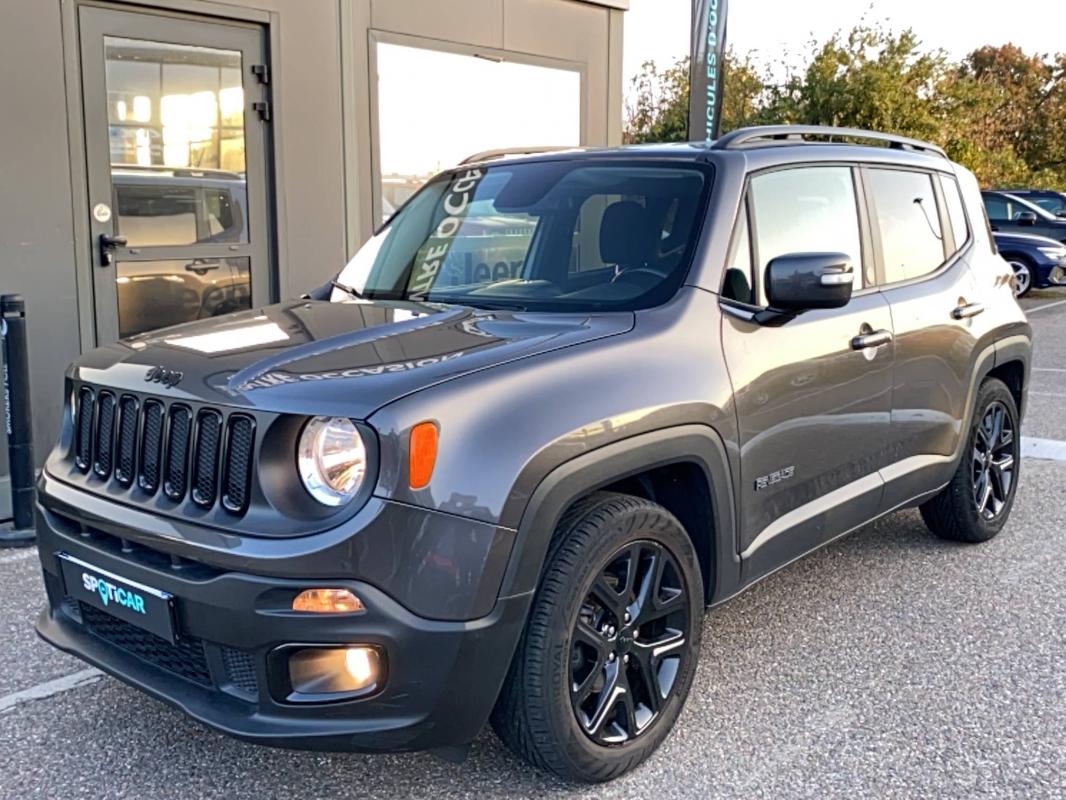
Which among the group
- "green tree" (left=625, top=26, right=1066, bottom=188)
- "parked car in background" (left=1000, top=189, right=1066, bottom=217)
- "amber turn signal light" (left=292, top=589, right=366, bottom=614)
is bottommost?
"amber turn signal light" (left=292, top=589, right=366, bottom=614)

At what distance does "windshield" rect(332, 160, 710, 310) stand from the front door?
8.65 ft

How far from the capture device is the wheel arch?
8.73 ft

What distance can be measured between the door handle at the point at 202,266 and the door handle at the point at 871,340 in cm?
443

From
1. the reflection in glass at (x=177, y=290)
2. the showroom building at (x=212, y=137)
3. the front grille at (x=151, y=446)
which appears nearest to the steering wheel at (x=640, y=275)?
the front grille at (x=151, y=446)

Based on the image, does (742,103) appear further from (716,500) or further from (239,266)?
(716,500)

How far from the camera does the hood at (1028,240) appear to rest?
56.5 ft

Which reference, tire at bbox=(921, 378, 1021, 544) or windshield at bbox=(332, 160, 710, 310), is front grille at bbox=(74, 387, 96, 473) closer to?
windshield at bbox=(332, 160, 710, 310)

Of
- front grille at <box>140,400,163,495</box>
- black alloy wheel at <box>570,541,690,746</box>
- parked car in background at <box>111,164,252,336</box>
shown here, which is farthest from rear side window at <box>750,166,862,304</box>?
parked car in background at <box>111,164,252,336</box>

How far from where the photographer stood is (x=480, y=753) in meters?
3.20

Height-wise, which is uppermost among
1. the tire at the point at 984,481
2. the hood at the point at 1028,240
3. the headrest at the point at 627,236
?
the headrest at the point at 627,236

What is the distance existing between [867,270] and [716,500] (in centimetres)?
139

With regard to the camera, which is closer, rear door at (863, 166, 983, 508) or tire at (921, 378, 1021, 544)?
rear door at (863, 166, 983, 508)

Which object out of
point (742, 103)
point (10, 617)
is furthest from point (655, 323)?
point (742, 103)

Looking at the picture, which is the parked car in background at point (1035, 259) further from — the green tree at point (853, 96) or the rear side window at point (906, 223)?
the rear side window at point (906, 223)
